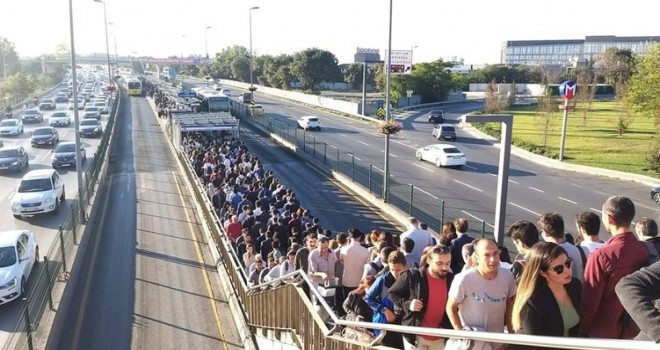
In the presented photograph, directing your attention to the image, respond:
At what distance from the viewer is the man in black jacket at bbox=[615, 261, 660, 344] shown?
9.07 feet

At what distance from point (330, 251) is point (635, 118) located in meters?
52.5

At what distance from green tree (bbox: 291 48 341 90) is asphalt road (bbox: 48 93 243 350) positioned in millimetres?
64153

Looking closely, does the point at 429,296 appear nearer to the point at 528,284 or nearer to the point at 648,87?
the point at 528,284

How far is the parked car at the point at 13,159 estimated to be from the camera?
2822 centimetres

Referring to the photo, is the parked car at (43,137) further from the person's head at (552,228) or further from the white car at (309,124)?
the person's head at (552,228)

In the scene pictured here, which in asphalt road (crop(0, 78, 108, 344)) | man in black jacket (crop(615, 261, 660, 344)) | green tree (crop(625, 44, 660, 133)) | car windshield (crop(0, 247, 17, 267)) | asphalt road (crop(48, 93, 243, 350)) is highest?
green tree (crop(625, 44, 660, 133))

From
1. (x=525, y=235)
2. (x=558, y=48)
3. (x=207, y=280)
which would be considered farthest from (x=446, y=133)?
(x=558, y=48)

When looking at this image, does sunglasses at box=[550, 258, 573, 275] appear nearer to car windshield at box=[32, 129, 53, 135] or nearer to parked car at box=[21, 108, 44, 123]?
car windshield at box=[32, 129, 53, 135]

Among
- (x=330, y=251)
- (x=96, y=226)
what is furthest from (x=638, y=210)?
(x=96, y=226)

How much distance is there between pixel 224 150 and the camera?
2461 cm

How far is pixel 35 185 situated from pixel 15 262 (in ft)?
28.6

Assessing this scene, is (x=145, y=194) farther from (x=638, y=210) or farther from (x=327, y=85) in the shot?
(x=327, y=85)

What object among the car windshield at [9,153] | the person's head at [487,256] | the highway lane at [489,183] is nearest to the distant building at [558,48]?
the highway lane at [489,183]

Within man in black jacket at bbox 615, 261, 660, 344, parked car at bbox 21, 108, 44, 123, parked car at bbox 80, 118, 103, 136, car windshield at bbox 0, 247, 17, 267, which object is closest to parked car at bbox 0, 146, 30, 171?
parked car at bbox 80, 118, 103, 136
